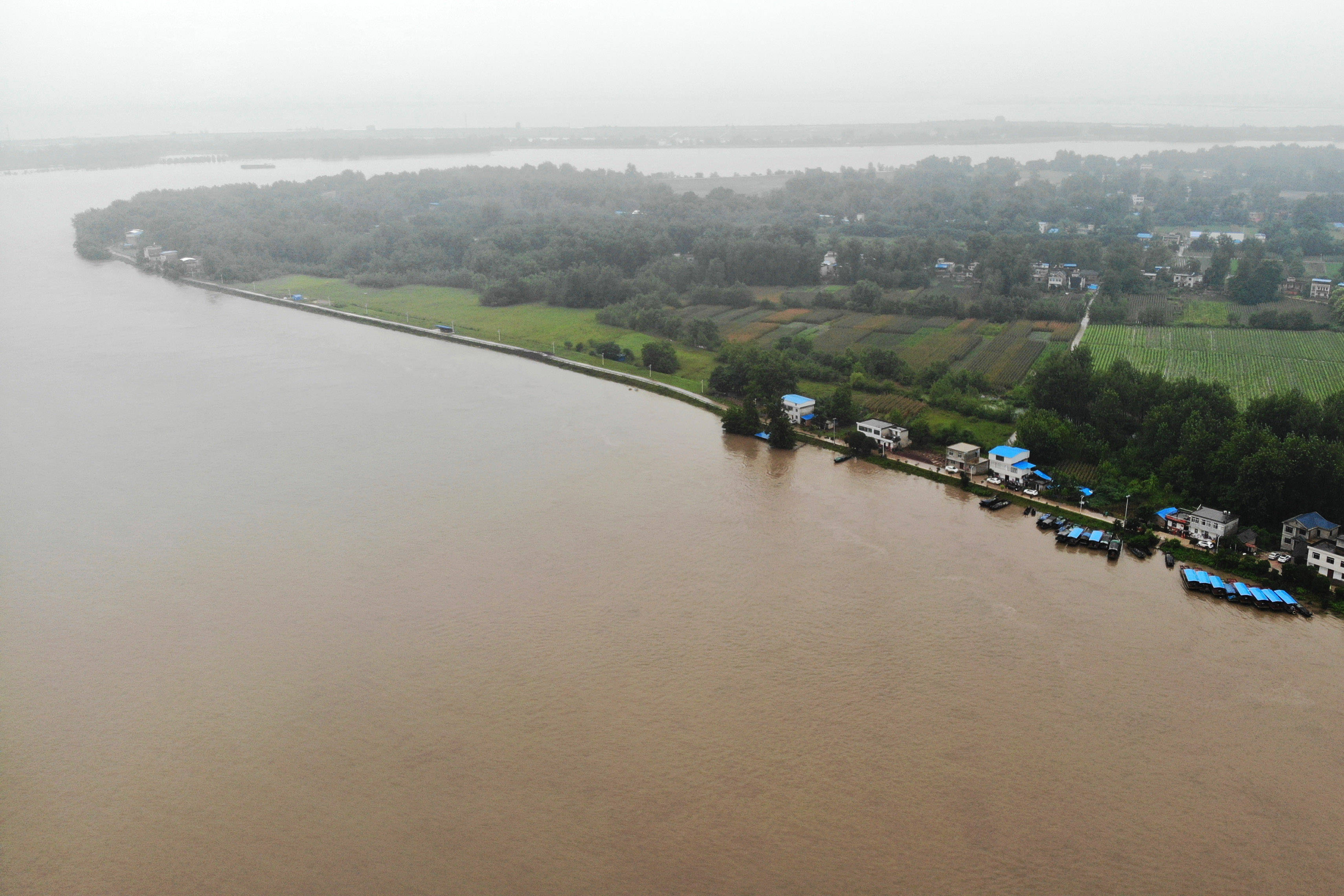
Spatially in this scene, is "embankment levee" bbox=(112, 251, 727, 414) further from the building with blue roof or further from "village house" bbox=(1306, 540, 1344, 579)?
"village house" bbox=(1306, 540, 1344, 579)

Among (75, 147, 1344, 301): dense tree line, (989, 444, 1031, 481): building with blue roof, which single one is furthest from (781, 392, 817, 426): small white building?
(75, 147, 1344, 301): dense tree line

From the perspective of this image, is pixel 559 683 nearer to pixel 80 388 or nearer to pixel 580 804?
pixel 580 804

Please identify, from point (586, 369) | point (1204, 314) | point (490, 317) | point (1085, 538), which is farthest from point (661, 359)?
point (1204, 314)

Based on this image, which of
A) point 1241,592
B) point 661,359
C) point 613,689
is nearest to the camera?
point 613,689

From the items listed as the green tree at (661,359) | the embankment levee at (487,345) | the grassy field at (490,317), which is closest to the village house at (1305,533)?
the embankment levee at (487,345)

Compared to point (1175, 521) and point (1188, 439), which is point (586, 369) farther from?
point (1175, 521)

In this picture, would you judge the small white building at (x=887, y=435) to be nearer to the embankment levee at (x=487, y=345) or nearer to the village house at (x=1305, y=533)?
the embankment levee at (x=487, y=345)
